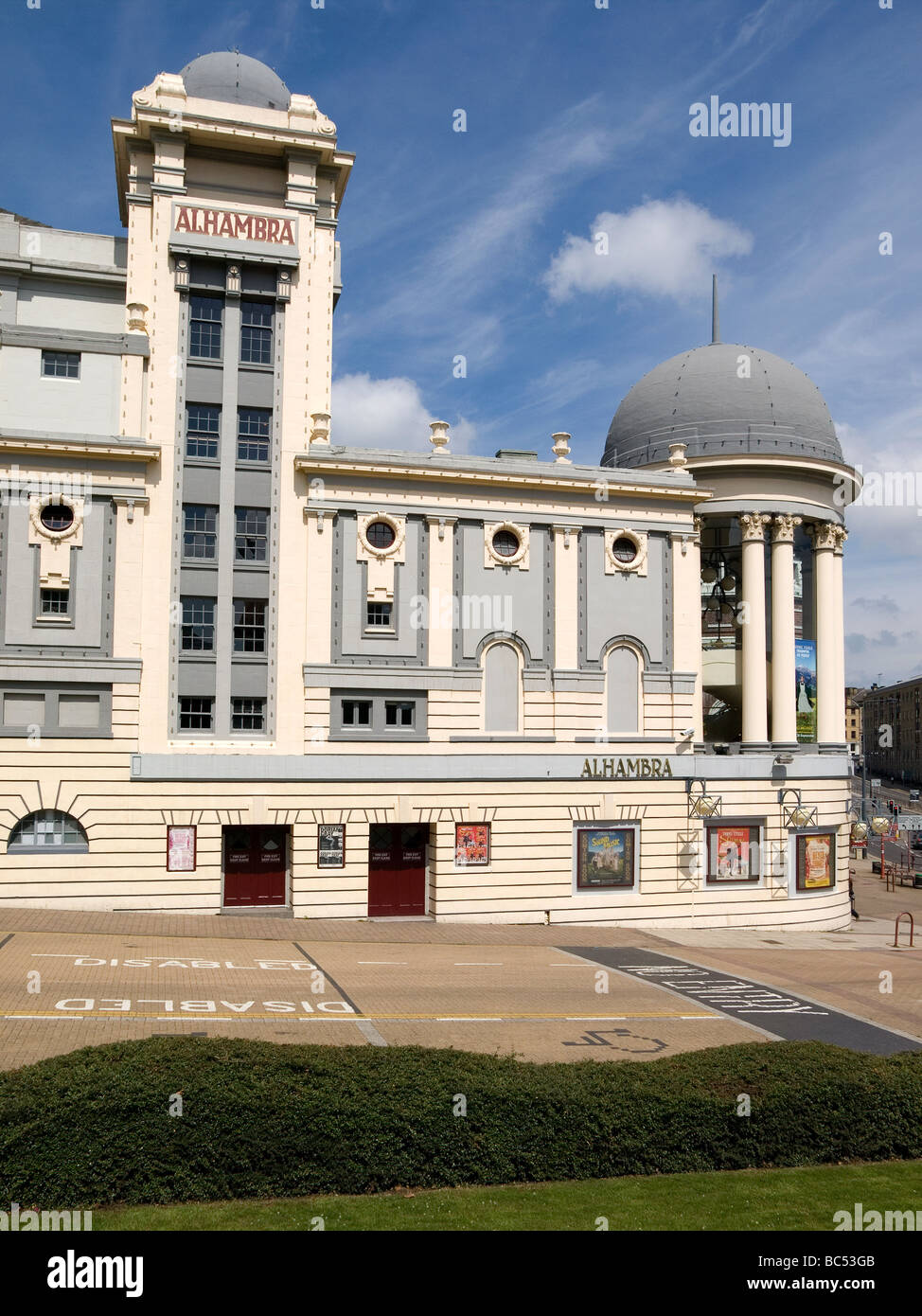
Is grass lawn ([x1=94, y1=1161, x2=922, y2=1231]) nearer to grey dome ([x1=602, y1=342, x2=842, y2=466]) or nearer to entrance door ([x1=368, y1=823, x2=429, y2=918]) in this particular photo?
entrance door ([x1=368, y1=823, x2=429, y2=918])

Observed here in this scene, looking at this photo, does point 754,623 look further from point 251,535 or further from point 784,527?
point 251,535

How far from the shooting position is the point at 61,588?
35469 millimetres

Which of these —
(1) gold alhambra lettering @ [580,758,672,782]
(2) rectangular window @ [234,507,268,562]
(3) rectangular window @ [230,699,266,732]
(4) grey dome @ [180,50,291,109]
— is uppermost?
(4) grey dome @ [180,50,291,109]

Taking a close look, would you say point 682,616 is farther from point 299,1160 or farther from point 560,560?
point 299,1160

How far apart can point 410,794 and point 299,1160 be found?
2509cm

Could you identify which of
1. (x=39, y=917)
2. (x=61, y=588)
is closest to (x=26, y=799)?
(x=39, y=917)

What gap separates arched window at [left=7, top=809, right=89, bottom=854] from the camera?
34375 mm

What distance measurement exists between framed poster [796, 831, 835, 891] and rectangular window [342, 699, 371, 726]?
1914 cm

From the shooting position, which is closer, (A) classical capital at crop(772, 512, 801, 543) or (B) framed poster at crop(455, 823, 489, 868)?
(B) framed poster at crop(455, 823, 489, 868)

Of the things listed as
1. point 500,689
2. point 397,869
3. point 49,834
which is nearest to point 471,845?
point 397,869

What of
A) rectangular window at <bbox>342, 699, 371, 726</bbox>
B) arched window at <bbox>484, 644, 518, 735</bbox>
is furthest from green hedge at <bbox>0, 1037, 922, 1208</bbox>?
arched window at <bbox>484, 644, 518, 735</bbox>

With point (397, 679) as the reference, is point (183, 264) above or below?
above

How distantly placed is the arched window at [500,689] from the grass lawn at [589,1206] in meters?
26.0

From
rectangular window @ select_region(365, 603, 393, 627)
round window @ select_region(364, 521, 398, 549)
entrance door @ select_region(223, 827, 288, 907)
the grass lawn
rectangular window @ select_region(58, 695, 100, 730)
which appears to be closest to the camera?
the grass lawn
